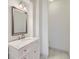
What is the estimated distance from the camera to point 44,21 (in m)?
3.44

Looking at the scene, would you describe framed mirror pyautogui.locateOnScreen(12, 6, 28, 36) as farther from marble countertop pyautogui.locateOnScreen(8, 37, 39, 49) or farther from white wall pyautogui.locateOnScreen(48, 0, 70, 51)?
white wall pyautogui.locateOnScreen(48, 0, 70, 51)

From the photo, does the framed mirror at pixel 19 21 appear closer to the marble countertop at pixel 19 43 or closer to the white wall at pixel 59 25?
the marble countertop at pixel 19 43

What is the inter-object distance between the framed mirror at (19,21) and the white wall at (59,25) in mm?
1968

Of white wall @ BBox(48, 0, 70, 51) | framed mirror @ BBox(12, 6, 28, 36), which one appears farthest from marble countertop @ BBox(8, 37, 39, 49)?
white wall @ BBox(48, 0, 70, 51)

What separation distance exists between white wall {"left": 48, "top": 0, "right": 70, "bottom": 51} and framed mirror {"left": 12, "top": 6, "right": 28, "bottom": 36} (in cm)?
197

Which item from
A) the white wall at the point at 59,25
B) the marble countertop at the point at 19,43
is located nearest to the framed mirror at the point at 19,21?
the marble countertop at the point at 19,43

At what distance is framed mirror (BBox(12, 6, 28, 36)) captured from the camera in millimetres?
2350

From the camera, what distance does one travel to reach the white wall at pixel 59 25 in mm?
4051

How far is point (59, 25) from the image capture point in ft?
14.2

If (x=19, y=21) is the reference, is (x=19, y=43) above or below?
below

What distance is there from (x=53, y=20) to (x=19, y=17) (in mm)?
2405

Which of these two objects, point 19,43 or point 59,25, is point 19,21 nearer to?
point 19,43

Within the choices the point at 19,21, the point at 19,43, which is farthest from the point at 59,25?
the point at 19,43

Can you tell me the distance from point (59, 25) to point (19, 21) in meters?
2.41
